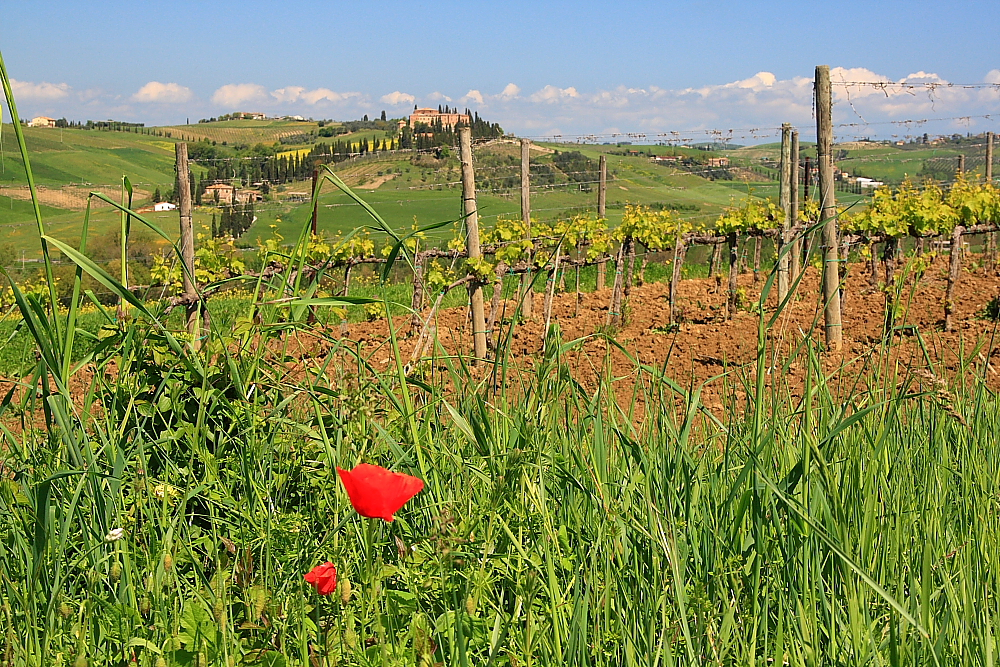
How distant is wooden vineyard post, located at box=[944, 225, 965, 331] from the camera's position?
28.7 ft

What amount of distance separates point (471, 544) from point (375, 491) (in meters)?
0.33

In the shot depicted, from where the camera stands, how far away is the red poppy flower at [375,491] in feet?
3.29

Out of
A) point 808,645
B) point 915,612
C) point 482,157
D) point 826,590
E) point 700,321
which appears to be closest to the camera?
point 808,645

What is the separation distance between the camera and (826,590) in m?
1.51

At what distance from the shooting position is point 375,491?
3.31 ft

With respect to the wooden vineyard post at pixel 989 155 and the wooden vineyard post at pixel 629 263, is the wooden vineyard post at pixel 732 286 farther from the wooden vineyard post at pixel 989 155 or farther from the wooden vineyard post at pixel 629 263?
the wooden vineyard post at pixel 989 155

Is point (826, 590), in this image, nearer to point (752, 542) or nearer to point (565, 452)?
point (752, 542)

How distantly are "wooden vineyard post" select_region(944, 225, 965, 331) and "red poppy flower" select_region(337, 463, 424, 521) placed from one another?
893 cm

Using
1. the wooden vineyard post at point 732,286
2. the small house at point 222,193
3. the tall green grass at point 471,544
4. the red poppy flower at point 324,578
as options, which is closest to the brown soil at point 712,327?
the wooden vineyard post at point 732,286

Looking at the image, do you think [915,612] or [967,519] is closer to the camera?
[915,612]

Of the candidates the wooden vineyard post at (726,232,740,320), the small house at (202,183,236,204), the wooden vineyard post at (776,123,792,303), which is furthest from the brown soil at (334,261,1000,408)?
the small house at (202,183,236,204)

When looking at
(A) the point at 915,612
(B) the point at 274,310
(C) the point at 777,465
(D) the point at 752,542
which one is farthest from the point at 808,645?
(B) the point at 274,310

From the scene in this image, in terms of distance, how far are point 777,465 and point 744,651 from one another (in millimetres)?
680

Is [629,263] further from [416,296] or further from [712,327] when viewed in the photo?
[416,296]
